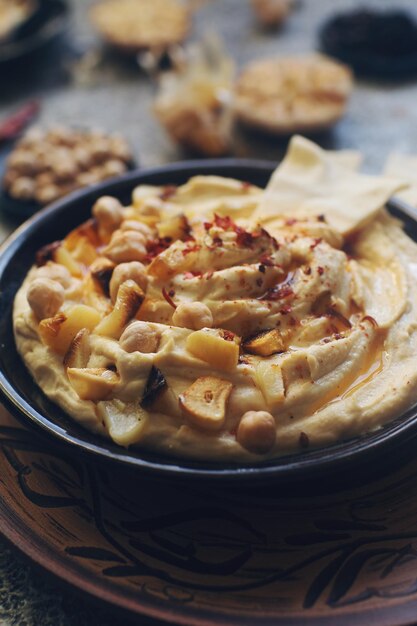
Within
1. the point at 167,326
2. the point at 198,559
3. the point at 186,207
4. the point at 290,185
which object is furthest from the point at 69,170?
the point at 198,559

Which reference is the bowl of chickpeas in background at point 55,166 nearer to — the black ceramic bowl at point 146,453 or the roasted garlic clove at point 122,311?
the black ceramic bowl at point 146,453

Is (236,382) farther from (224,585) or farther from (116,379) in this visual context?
(224,585)

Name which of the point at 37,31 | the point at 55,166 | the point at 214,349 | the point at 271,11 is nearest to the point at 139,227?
the point at 214,349

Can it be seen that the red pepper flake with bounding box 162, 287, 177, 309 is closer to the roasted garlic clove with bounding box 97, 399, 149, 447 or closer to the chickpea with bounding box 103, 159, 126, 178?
the roasted garlic clove with bounding box 97, 399, 149, 447

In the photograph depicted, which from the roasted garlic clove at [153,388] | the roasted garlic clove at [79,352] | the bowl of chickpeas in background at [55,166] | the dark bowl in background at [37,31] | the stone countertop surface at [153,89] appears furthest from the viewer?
the dark bowl in background at [37,31]

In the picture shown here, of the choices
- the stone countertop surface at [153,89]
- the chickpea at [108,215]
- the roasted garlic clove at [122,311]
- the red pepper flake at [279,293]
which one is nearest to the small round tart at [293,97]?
the stone countertop surface at [153,89]

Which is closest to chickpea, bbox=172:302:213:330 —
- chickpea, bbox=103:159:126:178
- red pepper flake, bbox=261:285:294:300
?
red pepper flake, bbox=261:285:294:300
